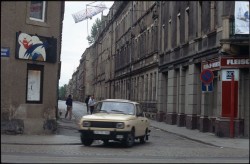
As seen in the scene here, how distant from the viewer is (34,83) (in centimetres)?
2100

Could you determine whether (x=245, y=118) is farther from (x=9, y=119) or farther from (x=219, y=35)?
(x=9, y=119)

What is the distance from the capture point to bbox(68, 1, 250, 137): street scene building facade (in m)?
23.5

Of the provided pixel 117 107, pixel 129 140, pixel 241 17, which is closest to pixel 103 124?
pixel 129 140

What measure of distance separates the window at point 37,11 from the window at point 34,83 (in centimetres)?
208

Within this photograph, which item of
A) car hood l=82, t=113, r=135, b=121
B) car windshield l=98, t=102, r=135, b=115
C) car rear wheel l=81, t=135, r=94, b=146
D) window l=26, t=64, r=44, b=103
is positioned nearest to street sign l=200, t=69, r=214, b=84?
car windshield l=98, t=102, r=135, b=115

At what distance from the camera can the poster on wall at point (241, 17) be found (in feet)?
71.8

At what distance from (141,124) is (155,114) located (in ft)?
73.1

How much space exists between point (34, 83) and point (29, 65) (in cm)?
81

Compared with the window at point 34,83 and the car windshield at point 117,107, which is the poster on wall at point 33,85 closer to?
the window at point 34,83

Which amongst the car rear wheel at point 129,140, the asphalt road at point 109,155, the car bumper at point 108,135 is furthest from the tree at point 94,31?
the asphalt road at point 109,155

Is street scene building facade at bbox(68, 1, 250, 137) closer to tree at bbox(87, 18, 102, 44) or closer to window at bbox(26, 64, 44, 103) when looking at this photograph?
window at bbox(26, 64, 44, 103)

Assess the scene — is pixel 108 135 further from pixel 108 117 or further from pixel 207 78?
pixel 207 78

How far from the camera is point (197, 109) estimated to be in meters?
29.5

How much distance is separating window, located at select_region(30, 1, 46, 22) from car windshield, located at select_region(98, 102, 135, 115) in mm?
5167
